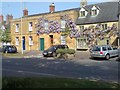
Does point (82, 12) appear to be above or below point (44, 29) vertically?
above

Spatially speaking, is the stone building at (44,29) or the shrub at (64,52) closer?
the shrub at (64,52)

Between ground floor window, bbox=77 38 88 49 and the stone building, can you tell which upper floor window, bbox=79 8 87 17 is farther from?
ground floor window, bbox=77 38 88 49

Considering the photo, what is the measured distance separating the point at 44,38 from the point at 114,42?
1606 centimetres

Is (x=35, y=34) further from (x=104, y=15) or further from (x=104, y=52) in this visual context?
(x=104, y=52)

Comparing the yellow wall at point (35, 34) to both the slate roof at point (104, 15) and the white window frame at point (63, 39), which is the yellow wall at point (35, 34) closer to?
the white window frame at point (63, 39)

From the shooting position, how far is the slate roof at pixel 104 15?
4417 centimetres

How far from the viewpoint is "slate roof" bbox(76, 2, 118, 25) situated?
4417cm

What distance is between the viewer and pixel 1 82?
36.4ft

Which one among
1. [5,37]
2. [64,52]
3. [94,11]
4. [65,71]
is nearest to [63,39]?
[94,11]

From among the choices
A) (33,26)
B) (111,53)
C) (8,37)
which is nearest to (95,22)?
(111,53)

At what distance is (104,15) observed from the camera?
45.8 m

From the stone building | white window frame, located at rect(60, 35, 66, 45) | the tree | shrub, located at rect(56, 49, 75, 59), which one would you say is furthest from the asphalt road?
the tree

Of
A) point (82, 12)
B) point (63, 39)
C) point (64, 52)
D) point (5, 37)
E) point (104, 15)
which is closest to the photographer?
point (64, 52)

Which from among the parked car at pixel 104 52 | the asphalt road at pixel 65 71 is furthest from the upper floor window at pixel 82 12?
the asphalt road at pixel 65 71
